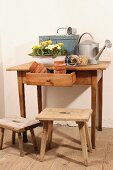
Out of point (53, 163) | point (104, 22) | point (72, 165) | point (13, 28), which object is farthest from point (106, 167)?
point (13, 28)

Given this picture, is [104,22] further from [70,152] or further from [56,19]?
[70,152]

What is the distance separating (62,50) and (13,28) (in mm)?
698

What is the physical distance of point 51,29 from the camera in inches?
102

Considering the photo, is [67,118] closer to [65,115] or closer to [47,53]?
[65,115]

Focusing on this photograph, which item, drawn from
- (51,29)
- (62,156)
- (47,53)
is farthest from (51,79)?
(51,29)

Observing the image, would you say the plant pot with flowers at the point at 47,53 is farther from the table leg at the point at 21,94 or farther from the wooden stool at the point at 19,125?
the wooden stool at the point at 19,125

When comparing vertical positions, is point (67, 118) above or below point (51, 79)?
below

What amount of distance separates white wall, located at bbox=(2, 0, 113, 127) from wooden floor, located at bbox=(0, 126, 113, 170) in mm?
398

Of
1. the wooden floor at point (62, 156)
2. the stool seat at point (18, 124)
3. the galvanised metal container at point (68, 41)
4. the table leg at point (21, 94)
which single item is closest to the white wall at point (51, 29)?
the galvanised metal container at point (68, 41)

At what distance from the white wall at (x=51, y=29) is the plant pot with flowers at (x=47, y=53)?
478mm

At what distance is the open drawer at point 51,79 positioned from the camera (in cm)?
194

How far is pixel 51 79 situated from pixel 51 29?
0.78m

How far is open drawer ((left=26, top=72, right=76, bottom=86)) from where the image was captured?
6.38 feet

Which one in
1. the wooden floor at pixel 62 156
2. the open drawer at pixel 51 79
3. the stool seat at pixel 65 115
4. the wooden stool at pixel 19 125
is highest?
the open drawer at pixel 51 79
